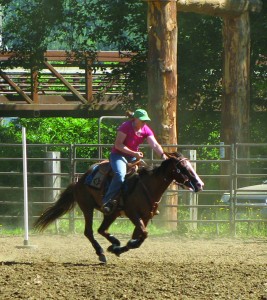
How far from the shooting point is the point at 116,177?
14.4 meters

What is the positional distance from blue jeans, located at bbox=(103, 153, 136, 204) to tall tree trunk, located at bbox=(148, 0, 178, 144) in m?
5.08

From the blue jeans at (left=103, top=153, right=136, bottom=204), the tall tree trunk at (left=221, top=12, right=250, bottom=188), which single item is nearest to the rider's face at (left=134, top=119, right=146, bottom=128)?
the blue jeans at (left=103, top=153, right=136, bottom=204)

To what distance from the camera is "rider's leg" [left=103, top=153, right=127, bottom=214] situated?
14.4 meters

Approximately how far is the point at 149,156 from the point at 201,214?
84.3 inches

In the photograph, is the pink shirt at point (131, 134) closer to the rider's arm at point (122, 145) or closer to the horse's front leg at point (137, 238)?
the rider's arm at point (122, 145)

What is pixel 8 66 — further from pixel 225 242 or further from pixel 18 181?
pixel 225 242

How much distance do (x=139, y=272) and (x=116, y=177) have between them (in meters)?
2.14

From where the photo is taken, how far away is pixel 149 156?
19500 millimetres

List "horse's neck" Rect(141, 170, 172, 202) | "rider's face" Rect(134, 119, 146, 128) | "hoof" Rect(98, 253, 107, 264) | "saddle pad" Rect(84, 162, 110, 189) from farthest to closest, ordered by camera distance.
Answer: "saddle pad" Rect(84, 162, 110, 189)
"horse's neck" Rect(141, 170, 172, 202)
"hoof" Rect(98, 253, 107, 264)
"rider's face" Rect(134, 119, 146, 128)

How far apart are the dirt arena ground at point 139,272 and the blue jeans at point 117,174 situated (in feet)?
3.04

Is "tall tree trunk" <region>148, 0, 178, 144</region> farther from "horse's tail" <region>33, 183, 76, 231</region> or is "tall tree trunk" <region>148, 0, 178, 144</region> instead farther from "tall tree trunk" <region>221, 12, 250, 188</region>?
"horse's tail" <region>33, 183, 76, 231</region>

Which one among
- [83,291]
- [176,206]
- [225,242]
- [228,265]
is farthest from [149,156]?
[83,291]

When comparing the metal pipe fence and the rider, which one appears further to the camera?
the metal pipe fence

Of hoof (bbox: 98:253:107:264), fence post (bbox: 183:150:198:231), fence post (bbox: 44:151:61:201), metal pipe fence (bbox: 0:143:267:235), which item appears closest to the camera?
hoof (bbox: 98:253:107:264)
